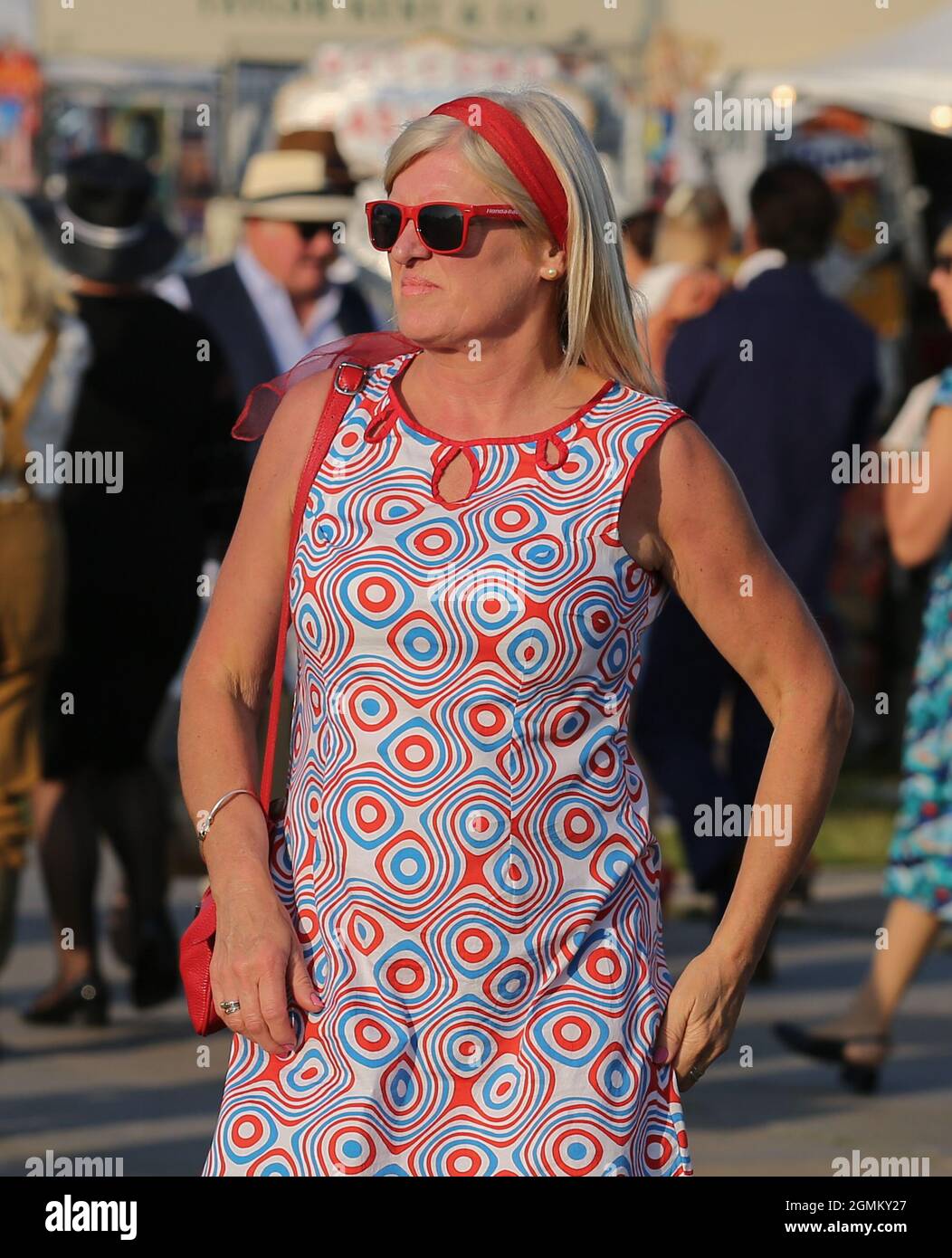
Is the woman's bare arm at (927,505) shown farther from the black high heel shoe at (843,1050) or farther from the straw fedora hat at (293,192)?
Result: the straw fedora hat at (293,192)

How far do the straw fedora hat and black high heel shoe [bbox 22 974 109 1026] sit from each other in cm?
225

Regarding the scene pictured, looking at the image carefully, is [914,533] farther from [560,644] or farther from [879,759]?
[879,759]

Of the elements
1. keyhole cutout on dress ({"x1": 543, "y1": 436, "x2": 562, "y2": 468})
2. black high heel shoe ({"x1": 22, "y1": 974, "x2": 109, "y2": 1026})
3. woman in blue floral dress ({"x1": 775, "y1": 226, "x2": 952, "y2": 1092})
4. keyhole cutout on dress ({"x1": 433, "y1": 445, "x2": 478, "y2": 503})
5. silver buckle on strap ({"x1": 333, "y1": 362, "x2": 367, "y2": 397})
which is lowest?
black high heel shoe ({"x1": 22, "y1": 974, "x2": 109, "y2": 1026})

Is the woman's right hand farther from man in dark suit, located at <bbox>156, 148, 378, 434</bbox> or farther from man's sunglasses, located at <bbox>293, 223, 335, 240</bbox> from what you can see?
man's sunglasses, located at <bbox>293, 223, 335, 240</bbox>

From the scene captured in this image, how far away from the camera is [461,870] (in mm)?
2598

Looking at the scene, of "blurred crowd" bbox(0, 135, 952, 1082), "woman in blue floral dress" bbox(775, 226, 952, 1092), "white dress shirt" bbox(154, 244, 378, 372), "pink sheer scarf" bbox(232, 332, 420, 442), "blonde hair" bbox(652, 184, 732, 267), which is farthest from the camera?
"blonde hair" bbox(652, 184, 732, 267)

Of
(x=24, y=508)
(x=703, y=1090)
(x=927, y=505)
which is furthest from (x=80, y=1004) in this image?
(x=927, y=505)

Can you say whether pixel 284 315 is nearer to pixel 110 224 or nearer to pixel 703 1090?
pixel 110 224

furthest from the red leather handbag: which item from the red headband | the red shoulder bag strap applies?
the red headband

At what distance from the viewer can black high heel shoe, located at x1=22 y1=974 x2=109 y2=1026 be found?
6336 millimetres

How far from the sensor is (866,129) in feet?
37.7

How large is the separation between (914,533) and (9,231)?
235 centimetres
